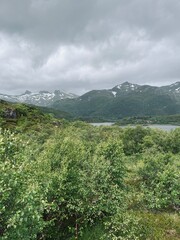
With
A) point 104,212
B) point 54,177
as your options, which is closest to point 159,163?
point 104,212

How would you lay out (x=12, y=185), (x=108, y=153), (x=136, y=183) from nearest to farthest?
(x=12, y=185), (x=108, y=153), (x=136, y=183)

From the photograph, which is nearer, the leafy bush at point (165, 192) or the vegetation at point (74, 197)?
the vegetation at point (74, 197)

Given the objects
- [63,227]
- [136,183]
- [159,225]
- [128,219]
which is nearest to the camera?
[128,219]

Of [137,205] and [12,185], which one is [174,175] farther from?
[12,185]

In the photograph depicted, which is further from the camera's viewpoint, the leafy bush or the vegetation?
the leafy bush

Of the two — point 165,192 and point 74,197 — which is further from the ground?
point 74,197

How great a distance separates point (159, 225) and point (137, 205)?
5.81 meters

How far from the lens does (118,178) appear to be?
25.0 metres

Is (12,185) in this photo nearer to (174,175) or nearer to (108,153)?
(108,153)

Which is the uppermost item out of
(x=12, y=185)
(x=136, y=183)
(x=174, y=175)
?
(x=12, y=185)

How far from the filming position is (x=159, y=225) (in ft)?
78.9

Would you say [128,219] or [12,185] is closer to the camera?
[12,185]

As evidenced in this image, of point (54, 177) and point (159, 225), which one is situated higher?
point (54, 177)

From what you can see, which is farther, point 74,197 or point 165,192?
point 165,192
